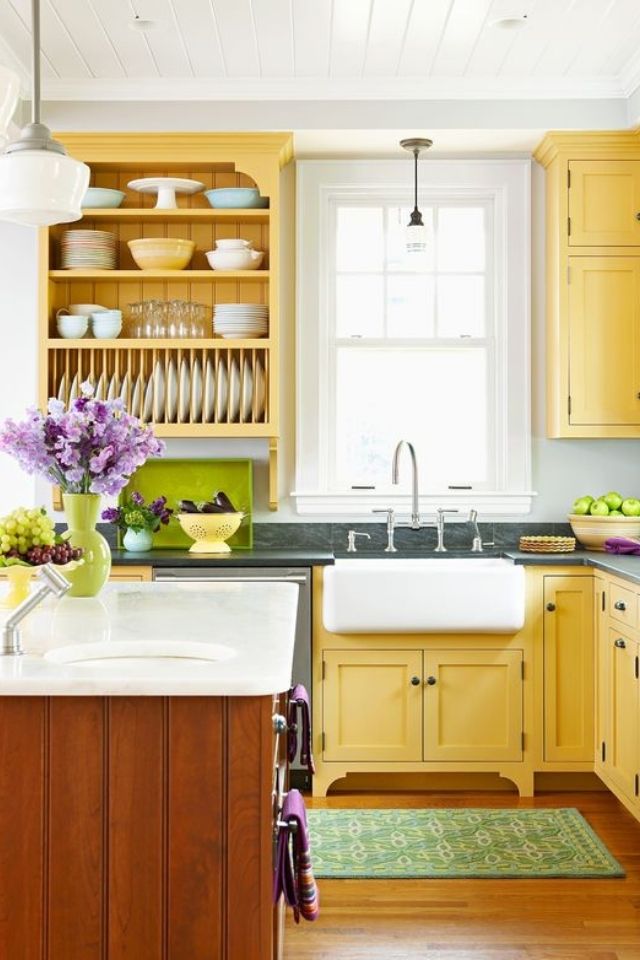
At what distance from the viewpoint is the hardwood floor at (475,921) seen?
287cm

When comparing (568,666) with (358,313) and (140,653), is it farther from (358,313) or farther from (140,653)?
(140,653)

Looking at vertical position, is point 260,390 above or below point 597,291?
below

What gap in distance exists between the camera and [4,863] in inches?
70.8

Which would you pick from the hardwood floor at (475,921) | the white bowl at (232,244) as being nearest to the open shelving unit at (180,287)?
the white bowl at (232,244)

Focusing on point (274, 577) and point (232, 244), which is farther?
point (232, 244)

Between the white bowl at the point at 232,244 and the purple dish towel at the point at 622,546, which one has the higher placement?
the white bowl at the point at 232,244

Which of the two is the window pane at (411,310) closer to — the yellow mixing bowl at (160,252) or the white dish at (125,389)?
the yellow mixing bowl at (160,252)

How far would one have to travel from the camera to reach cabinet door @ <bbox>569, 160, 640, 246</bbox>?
4.60 m

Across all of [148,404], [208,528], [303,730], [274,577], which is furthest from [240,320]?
[303,730]

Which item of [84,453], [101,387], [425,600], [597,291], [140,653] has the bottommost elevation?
[425,600]

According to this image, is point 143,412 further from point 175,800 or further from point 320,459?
point 175,800

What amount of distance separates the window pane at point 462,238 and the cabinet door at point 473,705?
1.77 metres

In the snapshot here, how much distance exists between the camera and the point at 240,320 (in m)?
4.62

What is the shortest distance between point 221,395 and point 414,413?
91 cm
